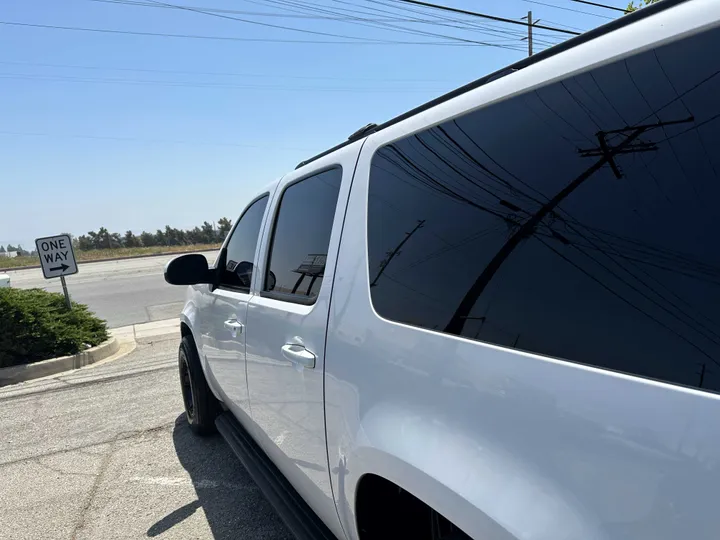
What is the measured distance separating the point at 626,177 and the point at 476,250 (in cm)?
38

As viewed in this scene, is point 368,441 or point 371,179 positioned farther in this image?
point 371,179

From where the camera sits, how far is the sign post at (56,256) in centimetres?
782

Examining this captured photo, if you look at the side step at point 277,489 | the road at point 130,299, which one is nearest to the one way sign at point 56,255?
the road at point 130,299

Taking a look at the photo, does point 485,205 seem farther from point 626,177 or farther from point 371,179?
point 371,179

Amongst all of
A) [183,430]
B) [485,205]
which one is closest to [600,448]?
[485,205]

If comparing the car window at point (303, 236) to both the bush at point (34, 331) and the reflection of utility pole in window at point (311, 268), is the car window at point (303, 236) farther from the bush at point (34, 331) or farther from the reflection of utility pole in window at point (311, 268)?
the bush at point (34, 331)

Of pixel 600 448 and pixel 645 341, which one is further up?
pixel 645 341

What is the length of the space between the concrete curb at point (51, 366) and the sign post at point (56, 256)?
1.14 meters

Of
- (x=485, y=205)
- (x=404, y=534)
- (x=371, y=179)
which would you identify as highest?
(x=371, y=179)

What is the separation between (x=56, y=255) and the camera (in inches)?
311

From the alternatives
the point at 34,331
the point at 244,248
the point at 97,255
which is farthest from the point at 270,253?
the point at 97,255

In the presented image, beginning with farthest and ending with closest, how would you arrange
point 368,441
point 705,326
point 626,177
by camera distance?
1. point 368,441
2. point 626,177
3. point 705,326

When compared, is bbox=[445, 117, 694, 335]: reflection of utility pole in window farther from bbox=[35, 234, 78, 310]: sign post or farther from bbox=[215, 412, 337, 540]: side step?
bbox=[35, 234, 78, 310]: sign post

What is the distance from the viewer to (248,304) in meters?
2.59
